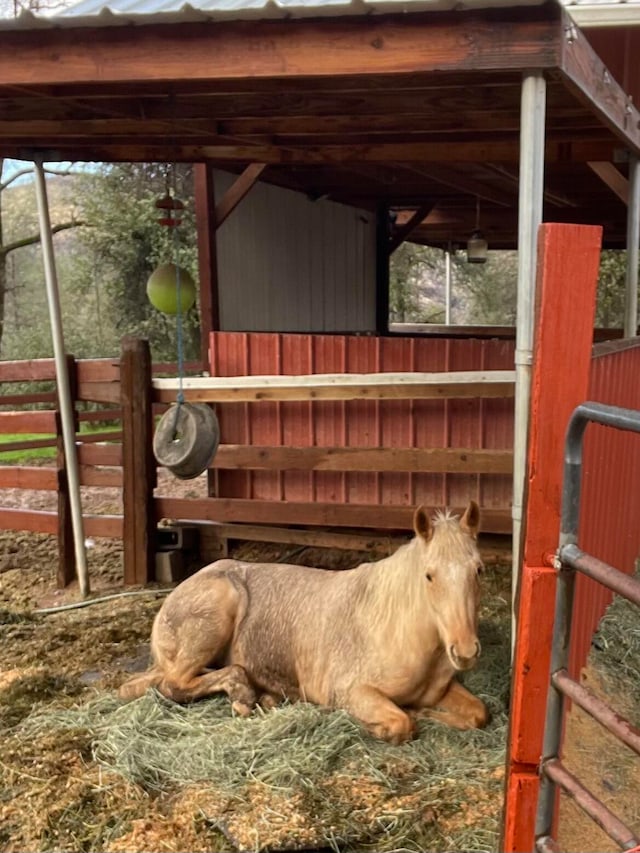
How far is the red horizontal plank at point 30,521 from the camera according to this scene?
6141 mm

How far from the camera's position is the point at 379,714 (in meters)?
3.30

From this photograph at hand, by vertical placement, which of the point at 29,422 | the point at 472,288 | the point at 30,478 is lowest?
the point at 30,478

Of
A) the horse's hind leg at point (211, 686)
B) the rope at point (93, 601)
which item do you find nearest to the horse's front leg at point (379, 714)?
the horse's hind leg at point (211, 686)

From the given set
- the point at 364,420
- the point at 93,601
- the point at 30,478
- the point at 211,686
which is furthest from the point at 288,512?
the point at 211,686

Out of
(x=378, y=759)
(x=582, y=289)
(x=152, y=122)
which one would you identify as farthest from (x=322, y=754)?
(x=152, y=122)

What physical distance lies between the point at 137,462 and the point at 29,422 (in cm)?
110

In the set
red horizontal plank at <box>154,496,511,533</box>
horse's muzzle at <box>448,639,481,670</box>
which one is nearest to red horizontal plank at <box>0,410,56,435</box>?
red horizontal plank at <box>154,496,511,533</box>

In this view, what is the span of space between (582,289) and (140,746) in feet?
8.48

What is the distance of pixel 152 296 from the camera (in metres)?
5.84

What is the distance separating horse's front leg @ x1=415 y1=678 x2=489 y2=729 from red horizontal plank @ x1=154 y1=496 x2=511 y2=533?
6.74 ft

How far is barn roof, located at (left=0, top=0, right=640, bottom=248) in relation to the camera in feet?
9.18

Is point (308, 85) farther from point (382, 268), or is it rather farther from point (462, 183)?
point (382, 268)

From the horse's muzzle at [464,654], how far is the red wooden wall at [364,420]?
2.88m

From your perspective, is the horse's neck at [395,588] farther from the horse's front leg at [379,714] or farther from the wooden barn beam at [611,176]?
the wooden barn beam at [611,176]
